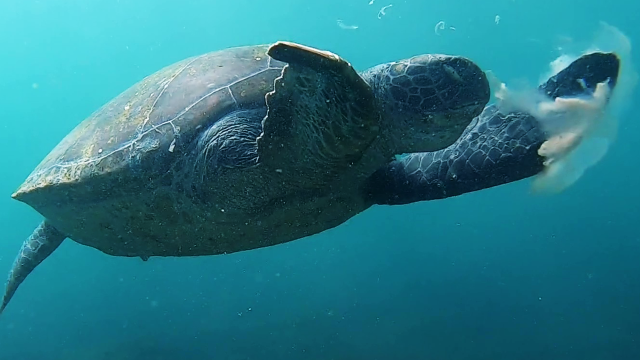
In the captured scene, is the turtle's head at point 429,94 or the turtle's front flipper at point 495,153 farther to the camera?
the turtle's front flipper at point 495,153

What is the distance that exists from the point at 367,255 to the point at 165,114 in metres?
22.7

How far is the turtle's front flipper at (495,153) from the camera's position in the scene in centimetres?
301

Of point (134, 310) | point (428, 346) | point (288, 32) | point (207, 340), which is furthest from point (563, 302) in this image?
point (288, 32)

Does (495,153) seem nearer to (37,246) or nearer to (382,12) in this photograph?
(37,246)

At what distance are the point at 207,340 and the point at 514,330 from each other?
890 centimetres

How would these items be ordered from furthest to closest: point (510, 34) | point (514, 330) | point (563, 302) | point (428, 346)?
1. point (510, 34)
2. point (563, 302)
3. point (514, 330)
4. point (428, 346)

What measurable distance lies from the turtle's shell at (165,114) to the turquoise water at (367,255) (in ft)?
6.45

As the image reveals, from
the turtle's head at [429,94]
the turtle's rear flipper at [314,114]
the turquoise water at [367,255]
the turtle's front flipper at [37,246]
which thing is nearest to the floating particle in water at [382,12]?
the turquoise water at [367,255]

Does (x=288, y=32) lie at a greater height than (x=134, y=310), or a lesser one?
greater

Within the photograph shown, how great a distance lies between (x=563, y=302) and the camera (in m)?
17.6

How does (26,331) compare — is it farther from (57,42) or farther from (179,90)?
(57,42)

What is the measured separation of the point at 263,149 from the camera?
2477 millimetres

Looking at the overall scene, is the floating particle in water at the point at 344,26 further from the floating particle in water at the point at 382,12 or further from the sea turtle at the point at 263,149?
the sea turtle at the point at 263,149

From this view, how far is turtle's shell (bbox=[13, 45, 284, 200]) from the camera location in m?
3.04
